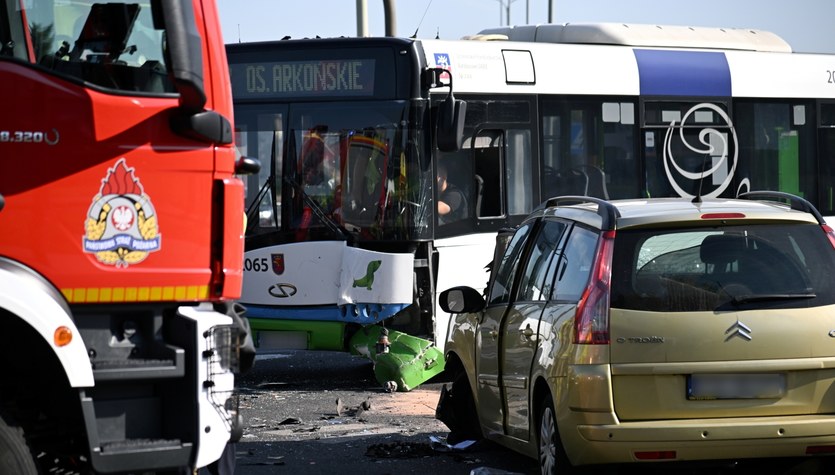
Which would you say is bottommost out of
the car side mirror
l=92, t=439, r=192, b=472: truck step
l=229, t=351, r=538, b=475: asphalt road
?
l=229, t=351, r=538, b=475: asphalt road

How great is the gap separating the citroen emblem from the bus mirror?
22.3 feet

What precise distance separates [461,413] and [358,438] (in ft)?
3.48

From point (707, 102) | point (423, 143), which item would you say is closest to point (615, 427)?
point (423, 143)

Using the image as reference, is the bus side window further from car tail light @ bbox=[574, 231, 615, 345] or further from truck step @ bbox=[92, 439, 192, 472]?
truck step @ bbox=[92, 439, 192, 472]

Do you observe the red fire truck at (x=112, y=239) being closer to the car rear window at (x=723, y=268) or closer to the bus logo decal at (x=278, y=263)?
the car rear window at (x=723, y=268)

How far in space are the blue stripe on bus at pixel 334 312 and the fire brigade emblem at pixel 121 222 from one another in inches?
305

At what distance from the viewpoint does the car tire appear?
7320 millimetres

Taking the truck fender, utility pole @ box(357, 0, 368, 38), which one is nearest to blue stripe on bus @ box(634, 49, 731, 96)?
utility pole @ box(357, 0, 368, 38)

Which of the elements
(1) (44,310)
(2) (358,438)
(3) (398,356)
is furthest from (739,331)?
(3) (398,356)

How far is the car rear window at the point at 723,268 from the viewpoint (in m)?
7.09

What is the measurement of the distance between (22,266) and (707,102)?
1229 cm

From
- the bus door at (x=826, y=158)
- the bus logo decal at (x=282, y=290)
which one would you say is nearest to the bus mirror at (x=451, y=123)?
the bus logo decal at (x=282, y=290)

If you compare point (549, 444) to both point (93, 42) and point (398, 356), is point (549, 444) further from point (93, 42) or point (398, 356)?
→ point (398, 356)

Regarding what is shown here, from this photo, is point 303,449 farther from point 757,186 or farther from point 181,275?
point 757,186
